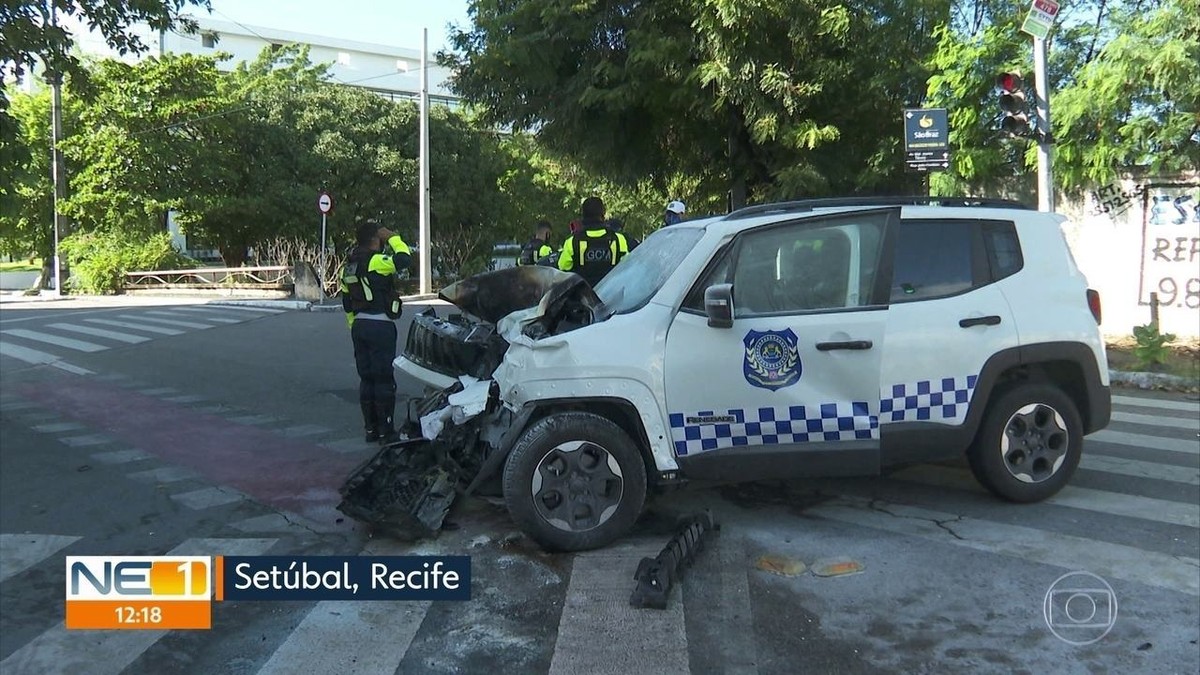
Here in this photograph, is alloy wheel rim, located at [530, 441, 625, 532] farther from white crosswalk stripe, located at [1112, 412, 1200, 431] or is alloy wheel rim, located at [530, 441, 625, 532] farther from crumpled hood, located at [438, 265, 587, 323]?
white crosswalk stripe, located at [1112, 412, 1200, 431]

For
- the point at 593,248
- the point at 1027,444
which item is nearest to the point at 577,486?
the point at 1027,444

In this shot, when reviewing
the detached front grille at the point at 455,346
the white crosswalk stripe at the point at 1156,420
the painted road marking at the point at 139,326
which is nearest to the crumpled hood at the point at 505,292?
the detached front grille at the point at 455,346

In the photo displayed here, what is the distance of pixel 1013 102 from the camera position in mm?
9664

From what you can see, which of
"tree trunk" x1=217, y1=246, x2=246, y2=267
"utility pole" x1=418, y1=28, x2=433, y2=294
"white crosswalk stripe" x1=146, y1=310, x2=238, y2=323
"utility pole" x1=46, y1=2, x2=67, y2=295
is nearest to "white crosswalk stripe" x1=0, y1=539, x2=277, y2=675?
"white crosswalk stripe" x1=146, y1=310, x2=238, y2=323

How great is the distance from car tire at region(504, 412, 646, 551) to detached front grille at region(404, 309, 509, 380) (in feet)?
4.89

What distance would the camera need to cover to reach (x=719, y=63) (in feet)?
40.0

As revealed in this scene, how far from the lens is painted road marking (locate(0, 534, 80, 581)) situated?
4625 mm

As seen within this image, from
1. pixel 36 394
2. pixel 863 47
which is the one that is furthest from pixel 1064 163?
pixel 36 394

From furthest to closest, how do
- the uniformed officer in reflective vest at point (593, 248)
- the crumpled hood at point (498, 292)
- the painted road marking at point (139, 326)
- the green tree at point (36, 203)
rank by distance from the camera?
the green tree at point (36, 203) < the painted road marking at point (139, 326) < the uniformed officer in reflective vest at point (593, 248) < the crumpled hood at point (498, 292)

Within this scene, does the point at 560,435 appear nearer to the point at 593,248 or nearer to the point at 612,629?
the point at 612,629

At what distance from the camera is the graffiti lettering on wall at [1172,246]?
11250 mm

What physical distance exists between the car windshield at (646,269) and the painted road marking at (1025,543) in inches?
64.2

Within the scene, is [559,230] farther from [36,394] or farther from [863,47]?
[36,394]

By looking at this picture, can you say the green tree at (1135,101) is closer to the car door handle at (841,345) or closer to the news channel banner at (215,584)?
the car door handle at (841,345)
